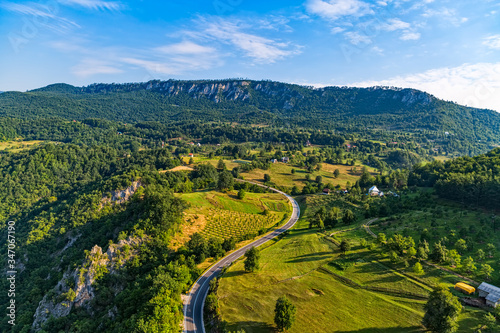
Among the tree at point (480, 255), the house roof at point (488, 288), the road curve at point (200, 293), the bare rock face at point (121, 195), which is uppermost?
the tree at point (480, 255)

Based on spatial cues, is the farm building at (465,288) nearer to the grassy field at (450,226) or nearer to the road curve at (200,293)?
the grassy field at (450,226)

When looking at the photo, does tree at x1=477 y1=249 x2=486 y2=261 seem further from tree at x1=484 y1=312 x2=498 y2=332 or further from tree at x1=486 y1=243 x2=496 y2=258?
tree at x1=484 y1=312 x2=498 y2=332

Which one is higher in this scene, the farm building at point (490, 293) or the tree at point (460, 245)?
the tree at point (460, 245)

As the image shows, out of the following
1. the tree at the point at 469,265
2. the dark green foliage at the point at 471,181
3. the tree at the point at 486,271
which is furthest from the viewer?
the dark green foliage at the point at 471,181

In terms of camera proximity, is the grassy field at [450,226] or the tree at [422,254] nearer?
the tree at [422,254]

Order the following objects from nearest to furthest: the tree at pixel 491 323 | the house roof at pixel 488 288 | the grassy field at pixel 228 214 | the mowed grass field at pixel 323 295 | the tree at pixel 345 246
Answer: the tree at pixel 491 323 → the mowed grass field at pixel 323 295 → the house roof at pixel 488 288 → the tree at pixel 345 246 → the grassy field at pixel 228 214

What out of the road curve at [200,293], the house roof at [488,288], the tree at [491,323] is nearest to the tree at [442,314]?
the tree at [491,323]

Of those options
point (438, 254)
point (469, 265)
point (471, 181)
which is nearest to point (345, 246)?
point (438, 254)

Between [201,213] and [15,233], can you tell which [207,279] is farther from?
[15,233]
